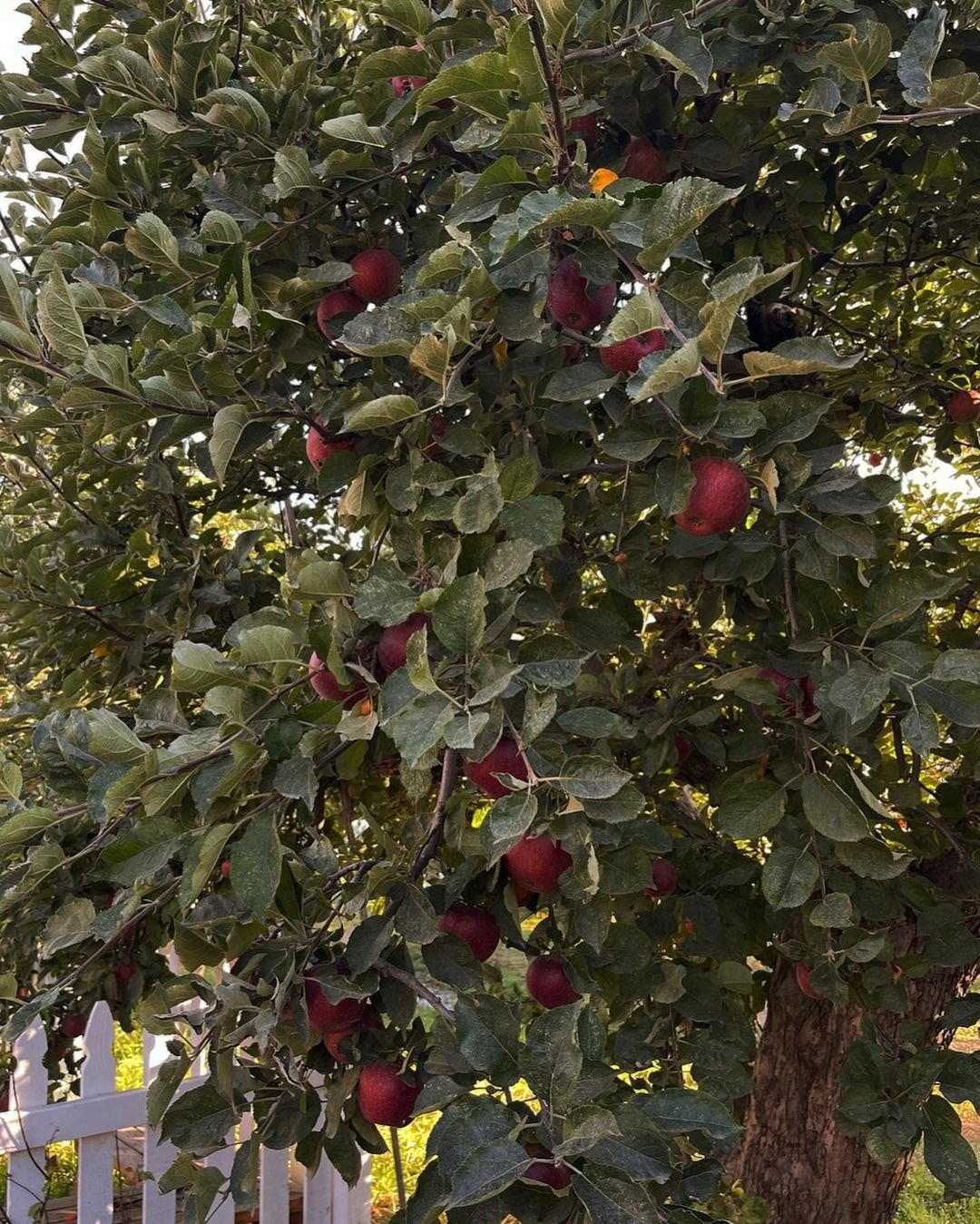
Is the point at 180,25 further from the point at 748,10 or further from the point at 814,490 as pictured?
the point at 814,490

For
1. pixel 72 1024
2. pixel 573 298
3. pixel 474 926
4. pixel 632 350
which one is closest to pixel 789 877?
pixel 474 926

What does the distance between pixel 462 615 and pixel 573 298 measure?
0.54m

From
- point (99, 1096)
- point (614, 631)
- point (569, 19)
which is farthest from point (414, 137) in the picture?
point (99, 1096)

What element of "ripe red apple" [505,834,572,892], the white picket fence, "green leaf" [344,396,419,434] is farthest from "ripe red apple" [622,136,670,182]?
the white picket fence

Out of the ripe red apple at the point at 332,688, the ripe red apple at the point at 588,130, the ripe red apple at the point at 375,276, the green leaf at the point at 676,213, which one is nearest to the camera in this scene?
the green leaf at the point at 676,213

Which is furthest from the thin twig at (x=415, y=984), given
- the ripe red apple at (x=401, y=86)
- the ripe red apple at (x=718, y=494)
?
the ripe red apple at (x=401, y=86)

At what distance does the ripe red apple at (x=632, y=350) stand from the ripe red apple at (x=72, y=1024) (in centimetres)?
244

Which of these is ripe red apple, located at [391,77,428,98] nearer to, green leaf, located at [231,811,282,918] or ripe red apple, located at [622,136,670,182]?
ripe red apple, located at [622,136,670,182]

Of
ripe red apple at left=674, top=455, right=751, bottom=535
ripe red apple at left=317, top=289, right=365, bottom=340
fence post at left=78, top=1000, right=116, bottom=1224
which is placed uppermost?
ripe red apple at left=317, top=289, right=365, bottom=340

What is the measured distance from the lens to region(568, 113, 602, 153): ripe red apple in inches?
59.1

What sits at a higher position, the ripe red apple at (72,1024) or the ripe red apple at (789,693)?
the ripe red apple at (789,693)

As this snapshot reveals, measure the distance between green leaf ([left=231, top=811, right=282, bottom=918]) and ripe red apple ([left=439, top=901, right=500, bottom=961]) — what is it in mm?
373

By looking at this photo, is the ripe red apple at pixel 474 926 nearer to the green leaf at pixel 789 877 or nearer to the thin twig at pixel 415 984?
the thin twig at pixel 415 984

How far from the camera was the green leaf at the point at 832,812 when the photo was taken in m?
1.21
